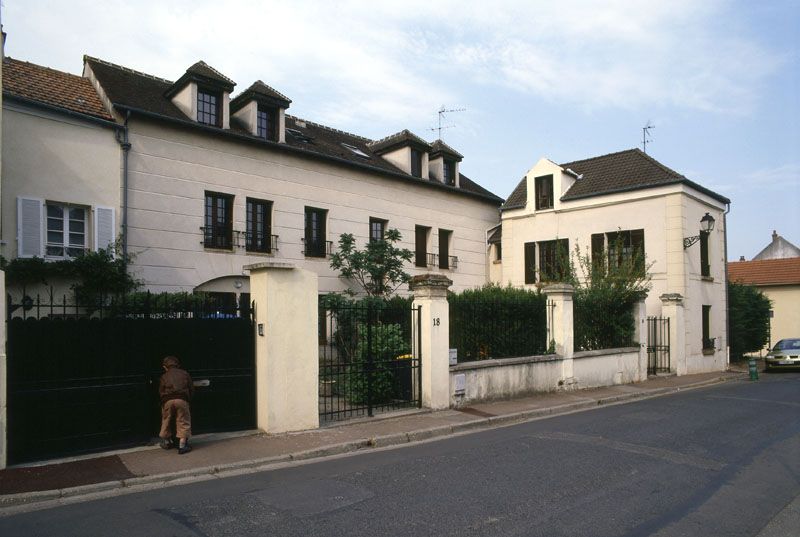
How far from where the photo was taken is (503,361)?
43.6 feet

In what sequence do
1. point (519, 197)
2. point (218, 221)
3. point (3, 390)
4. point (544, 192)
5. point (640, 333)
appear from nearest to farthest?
point (3, 390)
point (218, 221)
point (640, 333)
point (544, 192)
point (519, 197)

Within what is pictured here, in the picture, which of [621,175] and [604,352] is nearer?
[604,352]

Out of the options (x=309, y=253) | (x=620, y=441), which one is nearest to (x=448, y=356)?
(x=620, y=441)

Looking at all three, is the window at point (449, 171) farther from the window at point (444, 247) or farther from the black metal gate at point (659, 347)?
the black metal gate at point (659, 347)

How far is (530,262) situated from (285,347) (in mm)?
17903

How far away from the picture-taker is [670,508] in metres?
5.77

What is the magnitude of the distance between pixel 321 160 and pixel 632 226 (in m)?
12.1

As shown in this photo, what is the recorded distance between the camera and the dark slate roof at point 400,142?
2395 centimetres

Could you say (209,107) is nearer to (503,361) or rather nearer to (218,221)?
(218,221)

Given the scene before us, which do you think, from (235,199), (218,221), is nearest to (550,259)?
(235,199)

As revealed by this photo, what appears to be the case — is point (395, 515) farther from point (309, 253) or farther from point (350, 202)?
point (350, 202)

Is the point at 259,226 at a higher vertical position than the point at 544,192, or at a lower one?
lower

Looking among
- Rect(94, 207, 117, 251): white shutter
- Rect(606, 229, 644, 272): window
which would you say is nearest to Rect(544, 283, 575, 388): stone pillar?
Rect(606, 229, 644, 272): window

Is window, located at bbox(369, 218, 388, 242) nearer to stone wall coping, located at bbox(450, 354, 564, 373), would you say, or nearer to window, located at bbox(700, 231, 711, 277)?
stone wall coping, located at bbox(450, 354, 564, 373)
